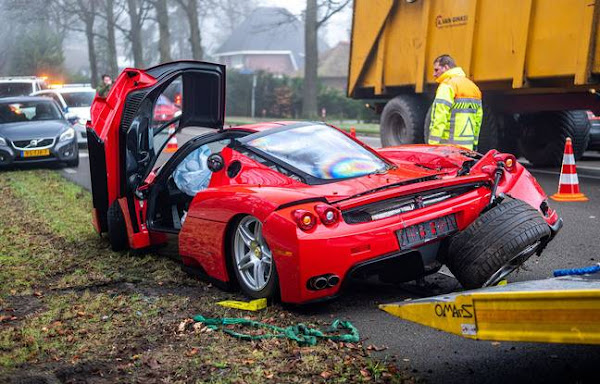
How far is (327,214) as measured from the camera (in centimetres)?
488

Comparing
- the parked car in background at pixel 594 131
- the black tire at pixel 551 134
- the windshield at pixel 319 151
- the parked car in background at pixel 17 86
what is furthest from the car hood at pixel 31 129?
the parked car in background at pixel 17 86

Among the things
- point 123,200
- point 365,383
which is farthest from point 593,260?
point 123,200

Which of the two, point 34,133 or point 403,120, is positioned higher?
point 403,120

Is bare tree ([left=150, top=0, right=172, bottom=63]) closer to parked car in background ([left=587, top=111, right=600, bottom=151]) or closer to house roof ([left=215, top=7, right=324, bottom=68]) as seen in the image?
parked car in background ([left=587, top=111, right=600, bottom=151])

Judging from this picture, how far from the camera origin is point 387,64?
15.2 meters

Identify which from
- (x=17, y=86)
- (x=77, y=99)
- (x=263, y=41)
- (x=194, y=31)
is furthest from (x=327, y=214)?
(x=263, y=41)

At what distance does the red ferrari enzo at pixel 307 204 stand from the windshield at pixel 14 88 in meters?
20.9

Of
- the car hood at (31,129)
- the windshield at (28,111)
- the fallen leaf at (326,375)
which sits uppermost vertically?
the windshield at (28,111)

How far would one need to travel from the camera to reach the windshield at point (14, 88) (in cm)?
2675

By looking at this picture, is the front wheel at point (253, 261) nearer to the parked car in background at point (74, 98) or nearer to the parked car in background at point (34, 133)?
the parked car in background at point (34, 133)

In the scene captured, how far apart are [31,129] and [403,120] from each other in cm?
718

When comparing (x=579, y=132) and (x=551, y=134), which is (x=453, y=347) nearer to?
(x=551, y=134)

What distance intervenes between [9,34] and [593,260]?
6106 centimetres

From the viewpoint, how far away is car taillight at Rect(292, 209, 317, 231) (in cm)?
482
